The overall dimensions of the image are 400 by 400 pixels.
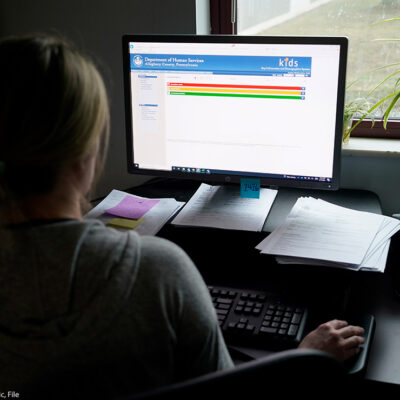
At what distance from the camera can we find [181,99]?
61.8 inches

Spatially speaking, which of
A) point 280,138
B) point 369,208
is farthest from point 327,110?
point 369,208

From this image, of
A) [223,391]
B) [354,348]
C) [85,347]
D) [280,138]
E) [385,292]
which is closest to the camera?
[223,391]

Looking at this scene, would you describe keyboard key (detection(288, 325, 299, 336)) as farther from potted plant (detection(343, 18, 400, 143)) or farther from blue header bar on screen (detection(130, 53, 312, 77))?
potted plant (detection(343, 18, 400, 143))

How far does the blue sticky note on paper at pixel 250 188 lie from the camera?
1.59 m

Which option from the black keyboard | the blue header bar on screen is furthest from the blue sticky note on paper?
the black keyboard

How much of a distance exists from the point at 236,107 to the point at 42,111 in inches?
31.2

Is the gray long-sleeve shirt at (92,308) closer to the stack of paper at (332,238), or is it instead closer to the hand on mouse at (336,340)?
the hand on mouse at (336,340)

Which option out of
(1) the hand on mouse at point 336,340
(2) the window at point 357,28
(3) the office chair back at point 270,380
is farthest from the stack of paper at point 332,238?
(3) the office chair back at point 270,380

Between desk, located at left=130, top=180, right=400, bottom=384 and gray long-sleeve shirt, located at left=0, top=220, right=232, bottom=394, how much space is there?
0.46 meters

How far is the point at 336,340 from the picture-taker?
1.14 m

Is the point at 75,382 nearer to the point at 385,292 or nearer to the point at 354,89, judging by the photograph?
the point at 385,292

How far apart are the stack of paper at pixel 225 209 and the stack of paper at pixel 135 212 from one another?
0.14ft

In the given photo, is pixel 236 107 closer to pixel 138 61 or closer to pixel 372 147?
pixel 138 61

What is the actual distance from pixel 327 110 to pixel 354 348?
0.59m
